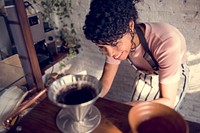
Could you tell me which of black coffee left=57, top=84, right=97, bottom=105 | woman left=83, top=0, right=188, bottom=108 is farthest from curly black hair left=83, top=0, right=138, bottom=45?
black coffee left=57, top=84, right=97, bottom=105

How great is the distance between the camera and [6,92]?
4.48ft

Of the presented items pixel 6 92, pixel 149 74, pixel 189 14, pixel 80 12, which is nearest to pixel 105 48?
pixel 149 74

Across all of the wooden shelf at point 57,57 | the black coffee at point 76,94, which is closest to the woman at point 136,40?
the black coffee at point 76,94

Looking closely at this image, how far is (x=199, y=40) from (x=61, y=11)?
4.31 feet

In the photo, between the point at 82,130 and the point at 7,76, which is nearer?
the point at 82,130

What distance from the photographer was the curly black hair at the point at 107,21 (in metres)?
0.94

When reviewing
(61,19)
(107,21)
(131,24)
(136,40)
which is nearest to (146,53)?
(136,40)

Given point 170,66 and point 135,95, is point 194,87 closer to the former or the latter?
point 135,95

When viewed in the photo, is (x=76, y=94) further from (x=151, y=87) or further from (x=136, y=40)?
(x=151, y=87)

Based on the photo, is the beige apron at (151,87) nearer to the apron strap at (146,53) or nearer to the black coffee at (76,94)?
the apron strap at (146,53)

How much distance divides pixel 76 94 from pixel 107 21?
0.36 m

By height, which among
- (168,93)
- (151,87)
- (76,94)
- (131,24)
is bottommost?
(151,87)

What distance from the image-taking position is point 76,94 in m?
0.79

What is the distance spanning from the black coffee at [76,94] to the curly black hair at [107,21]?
0.26 meters
